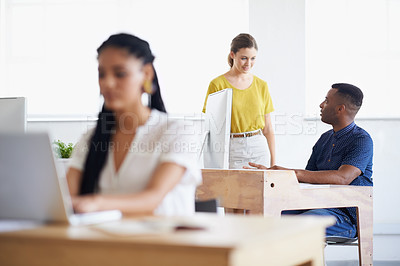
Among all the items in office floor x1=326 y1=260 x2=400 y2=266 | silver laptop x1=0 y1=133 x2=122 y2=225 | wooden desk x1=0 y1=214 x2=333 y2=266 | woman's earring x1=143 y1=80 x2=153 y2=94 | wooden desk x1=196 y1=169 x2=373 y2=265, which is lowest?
office floor x1=326 y1=260 x2=400 y2=266

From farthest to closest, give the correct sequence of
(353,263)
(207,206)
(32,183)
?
(353,263) → (207,206) → (32,183)

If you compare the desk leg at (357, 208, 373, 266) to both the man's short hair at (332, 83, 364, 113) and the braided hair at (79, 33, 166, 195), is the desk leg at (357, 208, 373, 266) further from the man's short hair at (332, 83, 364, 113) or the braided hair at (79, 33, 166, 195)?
the braided hair at (79, 33, 166, 195)

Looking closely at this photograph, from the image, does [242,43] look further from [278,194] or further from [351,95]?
[278,194]

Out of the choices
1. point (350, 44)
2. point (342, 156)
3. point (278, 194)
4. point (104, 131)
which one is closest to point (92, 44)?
point (350, 44)

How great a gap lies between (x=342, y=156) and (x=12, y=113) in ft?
5.56

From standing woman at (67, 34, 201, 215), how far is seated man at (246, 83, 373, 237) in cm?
153

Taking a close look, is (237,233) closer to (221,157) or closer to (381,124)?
(221,157)

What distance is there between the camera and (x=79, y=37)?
5246 mm

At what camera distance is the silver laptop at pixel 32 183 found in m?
1.04

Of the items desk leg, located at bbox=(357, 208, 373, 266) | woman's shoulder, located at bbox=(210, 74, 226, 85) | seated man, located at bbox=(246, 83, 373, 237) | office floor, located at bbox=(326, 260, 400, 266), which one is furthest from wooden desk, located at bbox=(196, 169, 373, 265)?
office floor, located at bbox=(326, 260, 400, 266)

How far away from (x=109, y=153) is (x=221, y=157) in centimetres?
116

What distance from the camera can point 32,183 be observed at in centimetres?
107

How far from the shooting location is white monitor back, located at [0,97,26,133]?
2.57m

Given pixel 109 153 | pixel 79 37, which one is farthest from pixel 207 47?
pixel 109 153
